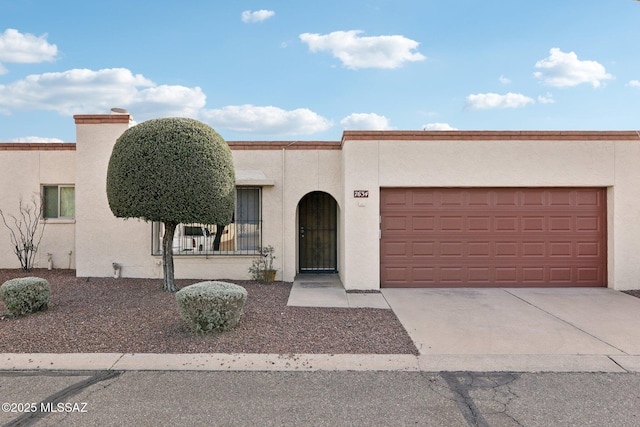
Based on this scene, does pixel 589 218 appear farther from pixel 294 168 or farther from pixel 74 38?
pixel 74 38

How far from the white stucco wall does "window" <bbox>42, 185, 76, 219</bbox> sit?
226 mm

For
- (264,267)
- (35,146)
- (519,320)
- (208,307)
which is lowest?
(519,320)

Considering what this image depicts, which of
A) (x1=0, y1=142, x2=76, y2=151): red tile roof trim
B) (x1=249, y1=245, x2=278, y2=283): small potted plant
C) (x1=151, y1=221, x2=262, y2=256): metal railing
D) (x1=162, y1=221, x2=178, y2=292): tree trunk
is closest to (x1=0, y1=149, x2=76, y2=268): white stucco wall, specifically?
(x1=0, y1=142, x2=76, y2=151): red tile roof trim

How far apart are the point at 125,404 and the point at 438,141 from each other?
7677 millimetres

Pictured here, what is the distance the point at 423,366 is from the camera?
4566mm

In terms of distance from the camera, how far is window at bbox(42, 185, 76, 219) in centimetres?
1106

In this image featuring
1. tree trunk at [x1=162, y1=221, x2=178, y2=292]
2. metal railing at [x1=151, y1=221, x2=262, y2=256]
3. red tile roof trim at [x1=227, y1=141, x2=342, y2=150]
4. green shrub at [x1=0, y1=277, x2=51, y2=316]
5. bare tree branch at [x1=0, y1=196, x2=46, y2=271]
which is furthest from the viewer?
bare tree branch at [x1=0, y1=196, x2=46, y2=271]

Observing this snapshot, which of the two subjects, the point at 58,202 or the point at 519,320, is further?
the point at 58,202

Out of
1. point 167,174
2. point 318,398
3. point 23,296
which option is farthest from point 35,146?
point 318,398

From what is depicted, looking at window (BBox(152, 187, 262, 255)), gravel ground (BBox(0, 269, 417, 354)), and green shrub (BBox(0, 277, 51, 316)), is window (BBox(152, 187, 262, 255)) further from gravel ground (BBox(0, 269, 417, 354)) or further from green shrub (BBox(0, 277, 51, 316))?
green shrub (BBox(0, 277, 51, 316))

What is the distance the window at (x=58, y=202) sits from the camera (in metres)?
11.1

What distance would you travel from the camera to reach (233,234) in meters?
10.0

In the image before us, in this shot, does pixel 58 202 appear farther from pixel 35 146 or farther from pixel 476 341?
pixel 476 341

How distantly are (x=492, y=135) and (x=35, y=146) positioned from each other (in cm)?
1185
